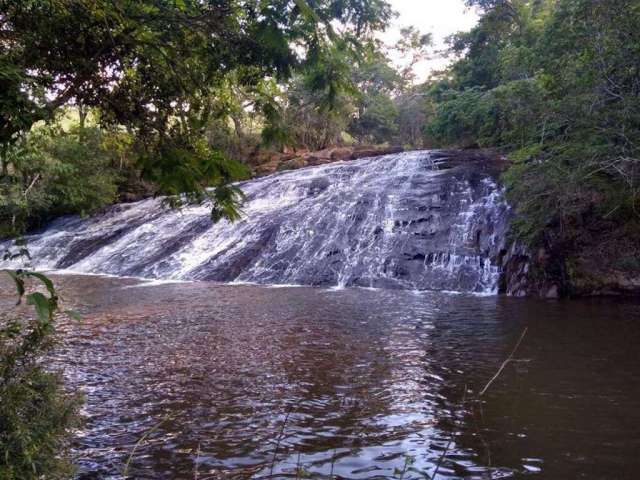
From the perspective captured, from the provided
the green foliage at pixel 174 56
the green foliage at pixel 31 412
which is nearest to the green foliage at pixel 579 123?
the green foliage at pixel 174 56

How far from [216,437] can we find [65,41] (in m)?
3.24

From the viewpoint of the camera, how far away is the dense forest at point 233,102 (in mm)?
3322

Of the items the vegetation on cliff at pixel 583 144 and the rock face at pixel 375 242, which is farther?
the rock face at pixel 375 242

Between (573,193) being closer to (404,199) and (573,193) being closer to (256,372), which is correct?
(404,199)

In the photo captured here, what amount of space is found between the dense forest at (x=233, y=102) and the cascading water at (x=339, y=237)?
1.80m

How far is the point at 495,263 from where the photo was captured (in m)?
14.5

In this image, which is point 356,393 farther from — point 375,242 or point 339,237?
point 339,237

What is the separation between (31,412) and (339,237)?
14085 millimetres

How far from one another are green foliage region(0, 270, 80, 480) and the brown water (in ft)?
1.70

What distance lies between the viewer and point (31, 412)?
126 inches

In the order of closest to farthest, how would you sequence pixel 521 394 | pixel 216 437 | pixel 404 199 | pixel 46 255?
pixel 216 437 → pixel 521 394 → pixel 404 199 → pixel 46 255

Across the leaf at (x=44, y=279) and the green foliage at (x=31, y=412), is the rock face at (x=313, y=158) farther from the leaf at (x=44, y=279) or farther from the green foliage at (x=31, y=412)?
the leaf at (x=44, y=279)

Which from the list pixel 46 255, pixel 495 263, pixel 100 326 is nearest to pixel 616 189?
pixel 495 263

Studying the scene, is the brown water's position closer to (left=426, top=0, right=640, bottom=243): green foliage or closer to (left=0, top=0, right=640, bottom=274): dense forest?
(left=0, top=0, right=640, bottom=274): dense forest
